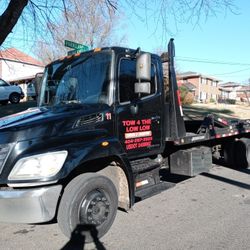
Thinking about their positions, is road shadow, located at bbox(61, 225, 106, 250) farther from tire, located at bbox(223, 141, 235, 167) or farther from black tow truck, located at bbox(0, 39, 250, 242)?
A: tire, located at bbox(223, 141, 235, 167)

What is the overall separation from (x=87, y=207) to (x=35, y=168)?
836 mm

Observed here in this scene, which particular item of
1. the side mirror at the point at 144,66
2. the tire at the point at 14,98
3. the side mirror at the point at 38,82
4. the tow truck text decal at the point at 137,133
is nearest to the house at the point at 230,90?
the tire at the point at 14,98

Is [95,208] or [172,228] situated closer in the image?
[95,208]

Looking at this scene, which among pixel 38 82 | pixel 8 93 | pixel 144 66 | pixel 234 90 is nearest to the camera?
pixel 144 66

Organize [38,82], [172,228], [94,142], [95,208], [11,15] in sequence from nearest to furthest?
[95,208]
[94,142]
[172,228]
[38,82]
[11,15]

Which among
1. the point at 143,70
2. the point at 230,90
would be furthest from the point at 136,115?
the point at 230,90

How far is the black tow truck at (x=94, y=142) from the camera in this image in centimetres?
418

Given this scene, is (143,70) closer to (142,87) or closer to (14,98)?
(142,87)

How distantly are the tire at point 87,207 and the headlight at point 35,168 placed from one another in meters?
0.39

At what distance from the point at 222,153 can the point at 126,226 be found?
4890 millimetres

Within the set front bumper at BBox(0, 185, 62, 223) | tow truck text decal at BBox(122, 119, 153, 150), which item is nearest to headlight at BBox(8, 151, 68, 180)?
front bumper at BBox(0, 185, 62, 223)

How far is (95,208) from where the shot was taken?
4672mm

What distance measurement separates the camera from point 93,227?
15.2ft

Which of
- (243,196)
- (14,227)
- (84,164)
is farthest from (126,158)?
(243,196)
